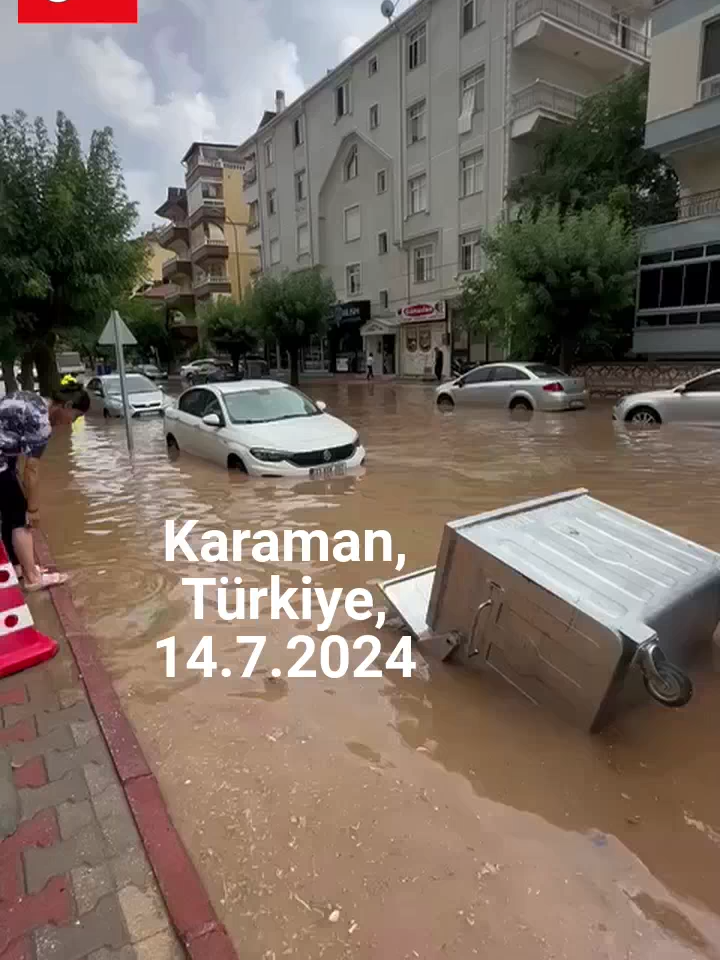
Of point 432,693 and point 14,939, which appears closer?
point 14,939

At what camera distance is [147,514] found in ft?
24.4

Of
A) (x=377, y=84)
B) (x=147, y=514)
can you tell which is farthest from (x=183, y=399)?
(x=377, y=84)

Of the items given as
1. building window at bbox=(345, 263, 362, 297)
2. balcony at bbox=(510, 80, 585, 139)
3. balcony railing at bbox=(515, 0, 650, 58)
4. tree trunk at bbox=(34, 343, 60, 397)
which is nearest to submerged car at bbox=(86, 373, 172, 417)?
tree trunk at bbox=(34, 343, 60, 397)

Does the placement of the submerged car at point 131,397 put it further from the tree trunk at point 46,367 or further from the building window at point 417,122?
the building window at point 417,122

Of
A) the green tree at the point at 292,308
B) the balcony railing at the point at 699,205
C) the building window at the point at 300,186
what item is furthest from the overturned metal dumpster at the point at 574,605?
the building window at the point at 300,186

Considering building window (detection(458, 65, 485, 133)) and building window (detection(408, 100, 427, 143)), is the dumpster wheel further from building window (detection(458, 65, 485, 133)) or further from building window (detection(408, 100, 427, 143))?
building window (detection(408, 100, 427, 143))

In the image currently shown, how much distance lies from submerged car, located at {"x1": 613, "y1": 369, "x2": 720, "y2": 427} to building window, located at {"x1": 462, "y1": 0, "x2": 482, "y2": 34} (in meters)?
21.2

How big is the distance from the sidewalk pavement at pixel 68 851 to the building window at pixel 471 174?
28120 mm

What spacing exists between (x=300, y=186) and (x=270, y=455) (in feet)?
115

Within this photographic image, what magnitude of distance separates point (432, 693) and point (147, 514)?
5.04 meters

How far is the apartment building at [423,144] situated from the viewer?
24859 millimetres

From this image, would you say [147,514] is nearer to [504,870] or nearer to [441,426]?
[504,870]

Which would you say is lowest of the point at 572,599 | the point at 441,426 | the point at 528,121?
the point at 441,426

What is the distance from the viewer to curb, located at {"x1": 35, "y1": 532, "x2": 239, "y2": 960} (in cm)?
195
